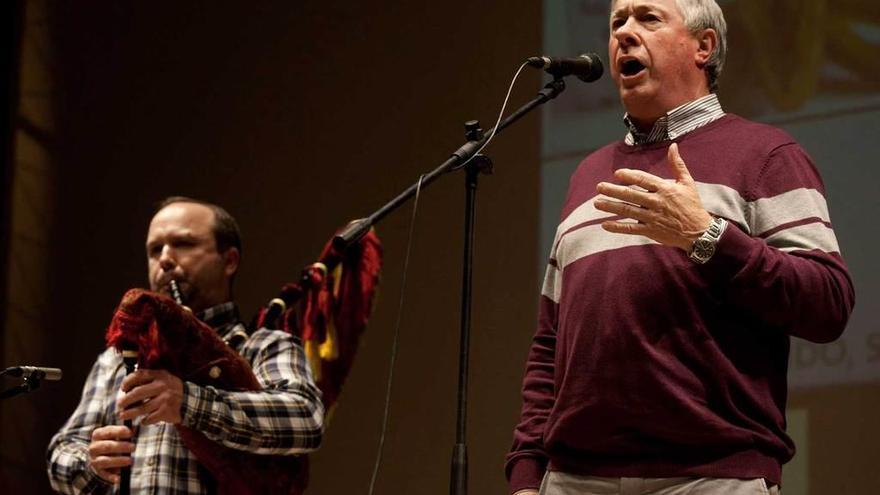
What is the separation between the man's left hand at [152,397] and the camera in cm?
274

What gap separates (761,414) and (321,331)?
5.22 feet

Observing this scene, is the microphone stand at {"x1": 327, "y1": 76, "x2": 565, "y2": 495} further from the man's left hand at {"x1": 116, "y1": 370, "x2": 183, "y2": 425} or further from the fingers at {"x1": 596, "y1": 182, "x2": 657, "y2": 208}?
the man's left hand at {"x1": 116, "y1": 370, "x2": 183, "y2": 425}

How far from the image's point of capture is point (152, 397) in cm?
275

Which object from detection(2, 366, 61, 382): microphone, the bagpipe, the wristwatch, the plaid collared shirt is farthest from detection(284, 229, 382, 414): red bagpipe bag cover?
the wristwatch

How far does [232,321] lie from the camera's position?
332 centimetres


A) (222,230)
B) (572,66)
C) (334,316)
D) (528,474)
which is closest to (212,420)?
(334,316)

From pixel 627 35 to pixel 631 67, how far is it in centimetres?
6

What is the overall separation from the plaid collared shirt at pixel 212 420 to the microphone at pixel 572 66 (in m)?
1.06

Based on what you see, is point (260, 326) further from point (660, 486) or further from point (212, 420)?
point (660, 486)

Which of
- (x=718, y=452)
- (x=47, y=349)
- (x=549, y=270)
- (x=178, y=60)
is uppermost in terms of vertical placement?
(x=178, y=60)

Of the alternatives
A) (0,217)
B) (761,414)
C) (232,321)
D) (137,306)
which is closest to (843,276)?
(761,414)

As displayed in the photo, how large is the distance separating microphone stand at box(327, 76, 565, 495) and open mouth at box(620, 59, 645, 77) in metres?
0.15

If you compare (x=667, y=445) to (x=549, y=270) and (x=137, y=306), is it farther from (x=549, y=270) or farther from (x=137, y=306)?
(x=137, y=306)

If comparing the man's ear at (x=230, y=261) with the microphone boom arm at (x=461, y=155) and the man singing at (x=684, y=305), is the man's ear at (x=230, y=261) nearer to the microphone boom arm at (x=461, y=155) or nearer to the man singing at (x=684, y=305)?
the microphone boom arm at (x=461, y=155)
